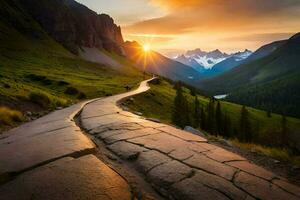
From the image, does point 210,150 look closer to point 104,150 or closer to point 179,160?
point 179,160

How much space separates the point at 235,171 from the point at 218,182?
114 centimetres

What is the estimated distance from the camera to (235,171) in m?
7.72

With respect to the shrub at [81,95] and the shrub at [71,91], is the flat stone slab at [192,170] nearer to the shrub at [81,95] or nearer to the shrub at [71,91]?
the shrub at [81,95]

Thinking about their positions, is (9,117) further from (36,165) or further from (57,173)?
(57,173)

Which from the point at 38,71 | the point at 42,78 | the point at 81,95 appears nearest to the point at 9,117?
the point at 81,95

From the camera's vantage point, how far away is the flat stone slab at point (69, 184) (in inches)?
232

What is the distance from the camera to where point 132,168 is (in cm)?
781

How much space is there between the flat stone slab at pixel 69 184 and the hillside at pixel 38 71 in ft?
37.9

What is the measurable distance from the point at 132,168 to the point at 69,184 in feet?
6.47

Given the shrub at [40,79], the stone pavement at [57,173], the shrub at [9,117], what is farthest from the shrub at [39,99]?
the shrub at [40,79]

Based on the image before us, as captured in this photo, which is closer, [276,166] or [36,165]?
[36,165]

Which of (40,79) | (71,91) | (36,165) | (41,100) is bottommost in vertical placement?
(71,91)

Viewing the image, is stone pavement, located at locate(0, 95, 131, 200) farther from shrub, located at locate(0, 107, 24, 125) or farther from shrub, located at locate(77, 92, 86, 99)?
shrub, located at locate(77, 92, 86, 99)

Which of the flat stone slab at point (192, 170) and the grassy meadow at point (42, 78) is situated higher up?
the flat stone slab at point (192, 170)
